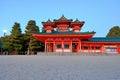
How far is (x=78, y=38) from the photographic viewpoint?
2944 cm

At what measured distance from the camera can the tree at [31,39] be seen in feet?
114

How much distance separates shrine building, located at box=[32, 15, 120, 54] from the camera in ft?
94.7

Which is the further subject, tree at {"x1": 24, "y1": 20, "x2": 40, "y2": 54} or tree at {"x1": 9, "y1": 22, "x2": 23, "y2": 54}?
tree at {"x1": 24, "y1": 20, "x2": 40, "y2": 54}

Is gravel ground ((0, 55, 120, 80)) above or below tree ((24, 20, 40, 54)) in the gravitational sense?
below

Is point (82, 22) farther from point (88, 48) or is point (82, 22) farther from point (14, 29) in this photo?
point (14, 29)

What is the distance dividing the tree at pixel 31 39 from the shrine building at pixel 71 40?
3259mm

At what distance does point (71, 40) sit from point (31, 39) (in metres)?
9.12

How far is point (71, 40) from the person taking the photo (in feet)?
96.4

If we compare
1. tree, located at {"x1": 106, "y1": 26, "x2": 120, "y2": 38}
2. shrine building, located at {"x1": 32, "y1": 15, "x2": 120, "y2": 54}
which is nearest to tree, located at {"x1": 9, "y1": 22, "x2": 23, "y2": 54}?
shrine building, located at {"x1": 32, "y1": 15, "x2": 120, "y2": 54}

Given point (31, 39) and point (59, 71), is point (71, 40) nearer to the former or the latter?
point (31, 39)

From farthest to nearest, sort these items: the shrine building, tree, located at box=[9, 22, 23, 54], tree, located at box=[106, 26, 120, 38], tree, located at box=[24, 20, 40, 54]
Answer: tree, located at box=[106, 26, 120, 38], tree, located at box=[24, 20, 40, 54], tree, located at box=[9, 22, 23, 54], the shrine building

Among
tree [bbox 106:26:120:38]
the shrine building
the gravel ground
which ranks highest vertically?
tree [bbox 106:26:120:38]

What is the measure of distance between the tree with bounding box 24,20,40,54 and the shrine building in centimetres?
326

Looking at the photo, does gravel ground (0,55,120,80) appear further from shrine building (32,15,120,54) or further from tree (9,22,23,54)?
tree (9,22,23,54)
